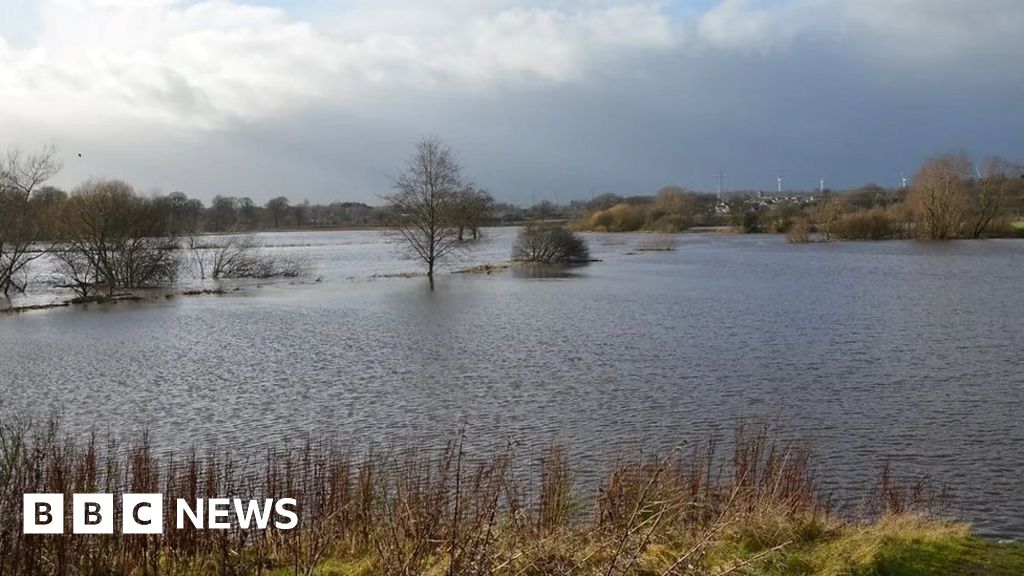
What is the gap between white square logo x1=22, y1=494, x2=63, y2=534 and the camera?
6.40 m

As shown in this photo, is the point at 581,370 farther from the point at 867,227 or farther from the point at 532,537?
the point at 867,227

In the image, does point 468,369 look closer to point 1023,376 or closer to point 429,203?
point 1023,376

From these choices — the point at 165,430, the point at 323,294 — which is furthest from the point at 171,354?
the point at 323,294

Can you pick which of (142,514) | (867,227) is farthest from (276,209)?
(142,514)

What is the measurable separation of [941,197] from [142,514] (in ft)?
290

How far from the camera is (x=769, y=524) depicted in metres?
7.65

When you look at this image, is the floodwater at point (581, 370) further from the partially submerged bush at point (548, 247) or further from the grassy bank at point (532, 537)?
the partially submerged bush at point (548, 247)

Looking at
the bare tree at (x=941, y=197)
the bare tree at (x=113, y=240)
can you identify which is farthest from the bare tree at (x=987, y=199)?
the bare tree at (x=113, y=240)

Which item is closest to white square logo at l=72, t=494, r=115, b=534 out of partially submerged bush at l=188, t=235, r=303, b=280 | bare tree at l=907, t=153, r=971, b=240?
partially submerged bush at l=188, t=235, r=303, b=280

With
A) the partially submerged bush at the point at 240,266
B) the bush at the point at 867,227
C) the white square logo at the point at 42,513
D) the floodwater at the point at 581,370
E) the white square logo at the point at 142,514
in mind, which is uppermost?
the bush at the point at 867,227

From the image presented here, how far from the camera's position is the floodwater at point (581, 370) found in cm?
1350

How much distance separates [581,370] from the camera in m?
19.3

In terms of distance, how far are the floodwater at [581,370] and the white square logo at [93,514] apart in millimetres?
6000

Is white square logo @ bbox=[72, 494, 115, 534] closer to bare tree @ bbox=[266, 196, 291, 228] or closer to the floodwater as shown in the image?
the floodwater
